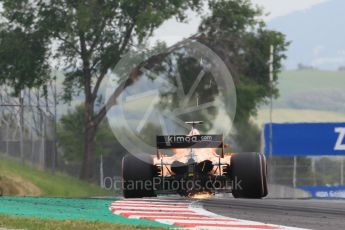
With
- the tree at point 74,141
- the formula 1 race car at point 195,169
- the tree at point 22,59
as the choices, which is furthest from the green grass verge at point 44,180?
the tree at point 74,141

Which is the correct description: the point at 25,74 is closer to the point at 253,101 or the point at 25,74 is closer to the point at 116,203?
the point at 253,101

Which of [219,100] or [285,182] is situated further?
[285,182]

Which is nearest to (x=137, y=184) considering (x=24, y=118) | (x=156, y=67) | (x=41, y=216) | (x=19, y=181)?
(x=41, y=216)

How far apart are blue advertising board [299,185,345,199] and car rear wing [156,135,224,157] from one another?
26.7m

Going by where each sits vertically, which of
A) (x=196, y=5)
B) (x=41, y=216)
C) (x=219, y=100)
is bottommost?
(x=41, y=216)

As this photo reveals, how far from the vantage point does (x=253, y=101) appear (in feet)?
162

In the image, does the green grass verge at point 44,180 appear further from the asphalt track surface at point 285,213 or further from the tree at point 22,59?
the asphalt track surface at point 285,213

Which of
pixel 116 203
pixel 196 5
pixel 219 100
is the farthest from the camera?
pixel 196 5

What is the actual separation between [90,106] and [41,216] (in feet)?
110

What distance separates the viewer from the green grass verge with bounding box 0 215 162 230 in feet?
46.7

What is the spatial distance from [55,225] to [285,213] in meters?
5.43

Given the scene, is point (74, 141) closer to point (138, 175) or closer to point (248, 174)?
point (138, 175)

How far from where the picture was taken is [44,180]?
124ft

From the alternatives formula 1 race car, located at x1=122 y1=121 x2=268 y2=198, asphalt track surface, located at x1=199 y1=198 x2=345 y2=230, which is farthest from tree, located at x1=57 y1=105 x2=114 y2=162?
asphalt track surface, located at x1=199 y1=198 x2=345 y2=230
